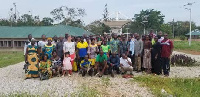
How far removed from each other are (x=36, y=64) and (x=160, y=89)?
17.3ft

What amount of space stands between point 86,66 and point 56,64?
1289 mm

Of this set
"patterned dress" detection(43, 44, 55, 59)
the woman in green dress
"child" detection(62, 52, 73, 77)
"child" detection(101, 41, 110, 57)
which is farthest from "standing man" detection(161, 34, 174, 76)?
the woman in green dress

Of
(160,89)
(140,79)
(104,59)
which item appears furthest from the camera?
(104,59)

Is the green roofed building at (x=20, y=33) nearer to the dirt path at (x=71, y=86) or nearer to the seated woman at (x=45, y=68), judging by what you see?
the seated woman at (x=45, y=68)

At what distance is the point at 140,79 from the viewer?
973 cm

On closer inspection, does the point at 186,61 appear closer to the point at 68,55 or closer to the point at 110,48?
the point at 110,48

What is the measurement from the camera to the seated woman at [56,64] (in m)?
10.6

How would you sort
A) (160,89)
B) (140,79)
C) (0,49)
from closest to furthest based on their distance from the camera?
(160,89), (140,79), (0,49)

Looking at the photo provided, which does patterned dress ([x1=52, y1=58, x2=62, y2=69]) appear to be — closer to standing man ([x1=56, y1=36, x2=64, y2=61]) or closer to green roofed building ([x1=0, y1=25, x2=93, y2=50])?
standing man ([x1=56, y1=36, x2=64, y2=61])

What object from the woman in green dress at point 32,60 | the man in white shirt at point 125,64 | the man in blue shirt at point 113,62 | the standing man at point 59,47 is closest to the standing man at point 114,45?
the man in blue shirt at point 113,62

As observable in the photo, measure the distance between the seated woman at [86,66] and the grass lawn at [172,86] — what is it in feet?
6.58

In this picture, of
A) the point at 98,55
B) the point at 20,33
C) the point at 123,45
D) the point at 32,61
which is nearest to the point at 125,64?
the point at 123,45

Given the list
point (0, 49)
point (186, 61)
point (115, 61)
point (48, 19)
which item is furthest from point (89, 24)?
point (115, 61)

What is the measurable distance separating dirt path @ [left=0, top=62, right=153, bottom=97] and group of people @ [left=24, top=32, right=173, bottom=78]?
59 cm
